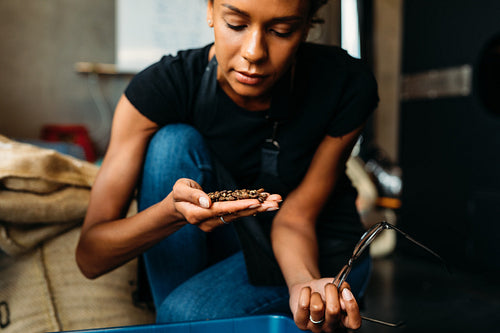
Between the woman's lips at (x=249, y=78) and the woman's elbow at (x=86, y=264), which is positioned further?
the woman's elbow at (x=86, y=264)

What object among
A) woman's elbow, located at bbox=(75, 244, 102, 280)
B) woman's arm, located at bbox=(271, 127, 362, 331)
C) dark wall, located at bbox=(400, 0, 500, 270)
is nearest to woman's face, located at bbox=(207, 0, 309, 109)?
woman's arm, located at bbox=(271, 127, 362, 331)

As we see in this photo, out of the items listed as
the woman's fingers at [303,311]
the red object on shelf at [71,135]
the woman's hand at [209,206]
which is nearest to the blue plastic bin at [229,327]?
the woman's fingers at [303,311]

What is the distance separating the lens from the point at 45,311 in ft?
2.91

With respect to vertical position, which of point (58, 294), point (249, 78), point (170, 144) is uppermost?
point (249, 78)

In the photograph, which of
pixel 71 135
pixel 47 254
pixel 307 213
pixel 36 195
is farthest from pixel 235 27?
pixel 71 135

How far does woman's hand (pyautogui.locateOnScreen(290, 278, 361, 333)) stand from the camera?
528 mm

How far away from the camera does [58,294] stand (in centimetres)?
92

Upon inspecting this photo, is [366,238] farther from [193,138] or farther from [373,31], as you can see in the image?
[373,31]

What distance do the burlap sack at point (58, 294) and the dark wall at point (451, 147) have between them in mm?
1378

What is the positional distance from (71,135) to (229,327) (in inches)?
102

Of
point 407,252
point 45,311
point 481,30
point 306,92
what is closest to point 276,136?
point 306,92

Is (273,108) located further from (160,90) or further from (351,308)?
(351,308)

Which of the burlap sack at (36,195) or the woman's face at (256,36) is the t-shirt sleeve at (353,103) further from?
the burlap sack at (36,195)

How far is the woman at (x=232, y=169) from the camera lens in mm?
Result: 772
